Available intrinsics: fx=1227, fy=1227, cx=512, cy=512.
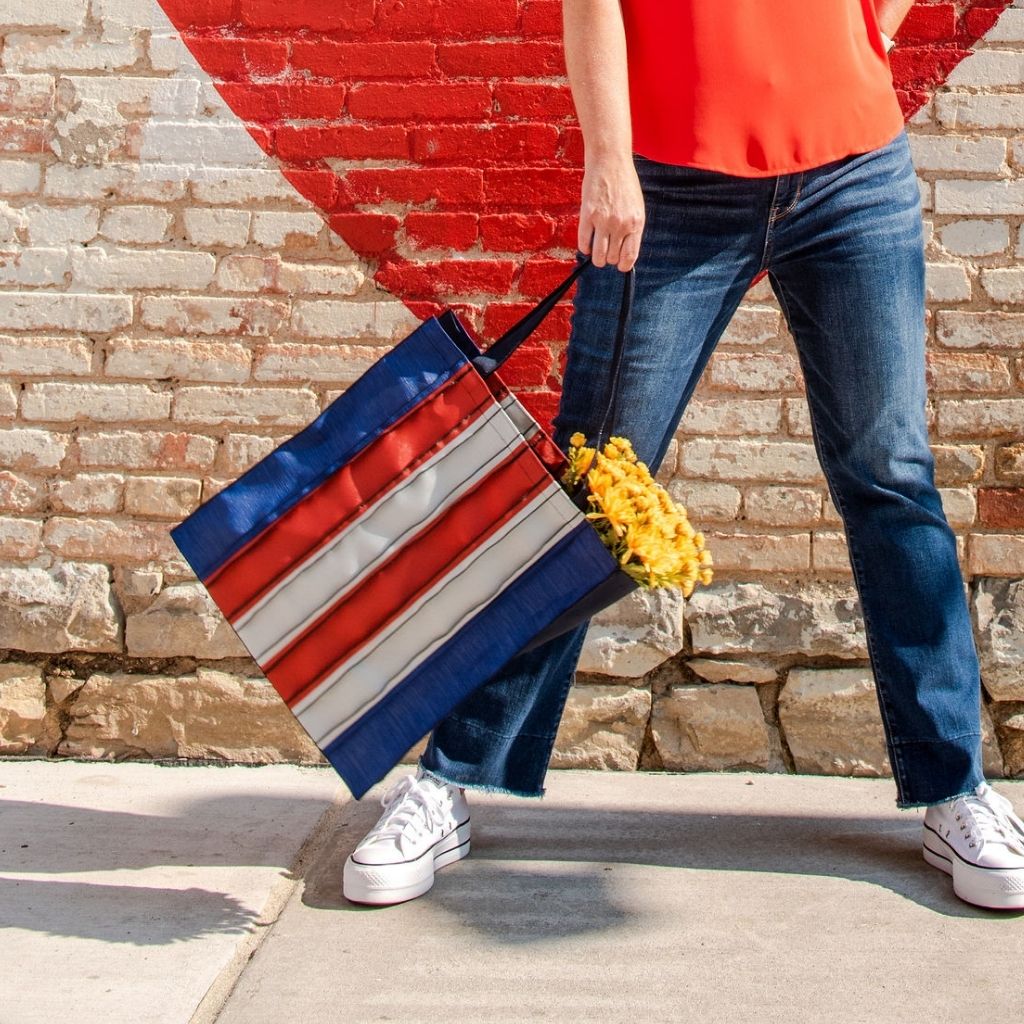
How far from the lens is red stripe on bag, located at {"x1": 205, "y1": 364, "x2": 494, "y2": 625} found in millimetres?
1650

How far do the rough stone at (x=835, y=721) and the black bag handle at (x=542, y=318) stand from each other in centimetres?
93

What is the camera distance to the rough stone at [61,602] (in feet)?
8.16

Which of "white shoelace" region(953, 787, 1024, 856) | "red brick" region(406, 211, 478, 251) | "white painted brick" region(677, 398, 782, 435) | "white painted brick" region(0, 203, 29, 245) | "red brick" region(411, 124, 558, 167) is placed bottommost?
"white shoelace" region(953, 787, 1024, 856)

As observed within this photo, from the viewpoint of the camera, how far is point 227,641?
2.50 m

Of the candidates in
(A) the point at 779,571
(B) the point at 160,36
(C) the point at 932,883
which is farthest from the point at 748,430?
(B) the point at 160,36

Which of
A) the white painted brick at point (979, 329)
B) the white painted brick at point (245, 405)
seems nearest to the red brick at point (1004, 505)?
the white painted brick at point (979, 329)

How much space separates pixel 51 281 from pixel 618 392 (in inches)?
51.7

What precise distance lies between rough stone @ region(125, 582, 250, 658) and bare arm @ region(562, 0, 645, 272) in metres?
1.25

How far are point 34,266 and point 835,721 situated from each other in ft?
6.07

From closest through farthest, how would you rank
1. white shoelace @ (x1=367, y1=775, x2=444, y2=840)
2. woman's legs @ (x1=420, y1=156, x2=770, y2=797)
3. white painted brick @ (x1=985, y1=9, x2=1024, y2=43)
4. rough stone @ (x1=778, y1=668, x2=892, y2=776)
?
woman's legs @ (x1=420, y1=156, x2=770, y2=797) < white shoelace @ (x1=367, y1=775, x2=444, y2=840) < white painted brick @ (x1=985, y1=9, x2=1024, y2=43) < rough stone @ (x1=778, y1=668, x2=892, y2=776)

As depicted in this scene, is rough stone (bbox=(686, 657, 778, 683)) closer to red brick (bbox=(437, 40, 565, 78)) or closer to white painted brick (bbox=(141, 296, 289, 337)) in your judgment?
white painted brick (bbox=(141, 296, 289, 337))

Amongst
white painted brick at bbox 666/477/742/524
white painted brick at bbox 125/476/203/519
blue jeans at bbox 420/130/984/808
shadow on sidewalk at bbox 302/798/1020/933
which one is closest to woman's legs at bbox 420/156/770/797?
blue jeans at bbox 420/130/984/808

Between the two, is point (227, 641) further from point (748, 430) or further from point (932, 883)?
point (932, 883)

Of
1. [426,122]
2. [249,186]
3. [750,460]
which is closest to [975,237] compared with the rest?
[750,460]
